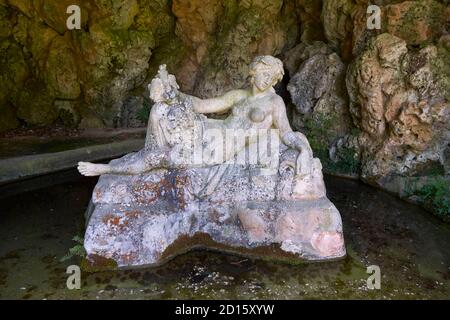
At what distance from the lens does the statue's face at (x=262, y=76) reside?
13.4ft

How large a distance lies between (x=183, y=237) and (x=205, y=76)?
6695mm

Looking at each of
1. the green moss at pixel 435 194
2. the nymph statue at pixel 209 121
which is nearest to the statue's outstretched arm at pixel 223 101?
the nymph statue at pixel 209 121

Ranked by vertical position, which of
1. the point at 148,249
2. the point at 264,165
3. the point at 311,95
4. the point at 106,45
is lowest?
the point at 148,249

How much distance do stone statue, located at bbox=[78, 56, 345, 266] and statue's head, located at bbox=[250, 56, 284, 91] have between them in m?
0.01

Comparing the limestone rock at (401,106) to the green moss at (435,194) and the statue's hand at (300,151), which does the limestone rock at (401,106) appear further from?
the statue's hand at (300,151)

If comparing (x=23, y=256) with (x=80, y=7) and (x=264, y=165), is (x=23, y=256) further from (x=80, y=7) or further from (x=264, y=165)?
(x=80, y=7)

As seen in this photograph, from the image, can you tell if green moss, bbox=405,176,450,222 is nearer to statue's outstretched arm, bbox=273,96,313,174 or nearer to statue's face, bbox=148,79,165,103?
statue's outstretched arm, bbox=273,96,313,174

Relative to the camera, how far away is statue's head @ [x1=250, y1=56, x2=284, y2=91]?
159 inches

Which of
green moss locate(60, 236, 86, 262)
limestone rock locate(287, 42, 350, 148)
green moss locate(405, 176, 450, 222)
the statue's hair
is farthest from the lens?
limestone rock locate(287, 42, 350, 148)

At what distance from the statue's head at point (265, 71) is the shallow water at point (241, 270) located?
1.80m

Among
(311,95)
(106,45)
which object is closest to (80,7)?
(106,45)

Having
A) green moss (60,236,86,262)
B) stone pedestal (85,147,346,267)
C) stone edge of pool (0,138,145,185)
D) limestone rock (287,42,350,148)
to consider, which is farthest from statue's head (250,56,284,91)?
stone edge of pool (0,138,145,185)

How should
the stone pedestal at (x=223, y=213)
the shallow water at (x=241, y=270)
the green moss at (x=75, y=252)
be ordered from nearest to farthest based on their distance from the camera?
the shallow water at (x=241, y=270) → the stone pedestal at (x=223, y=213) → the green moss at (x=75, y=252)

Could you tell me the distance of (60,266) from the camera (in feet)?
12.4
